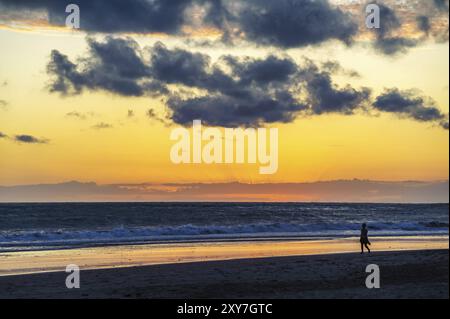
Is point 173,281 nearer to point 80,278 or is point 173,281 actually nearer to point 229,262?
point 80,278

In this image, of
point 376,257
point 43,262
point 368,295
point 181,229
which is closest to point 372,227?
point 181,229

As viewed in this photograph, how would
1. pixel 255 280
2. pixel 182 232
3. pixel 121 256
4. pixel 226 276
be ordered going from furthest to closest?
pixel 182 232, pixel 121 256, pixel 226 276, pixel 255 280

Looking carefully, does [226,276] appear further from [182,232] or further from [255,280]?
[182,232]

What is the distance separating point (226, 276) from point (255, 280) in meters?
1.70

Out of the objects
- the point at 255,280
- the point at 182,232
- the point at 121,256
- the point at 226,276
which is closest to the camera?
the point at 255,280

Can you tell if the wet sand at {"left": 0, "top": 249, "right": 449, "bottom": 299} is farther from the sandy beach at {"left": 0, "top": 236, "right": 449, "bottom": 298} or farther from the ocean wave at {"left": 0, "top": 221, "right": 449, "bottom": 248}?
the ocean wave at {"left": 0, "top": 221, "right": 449, "bottom": 248}

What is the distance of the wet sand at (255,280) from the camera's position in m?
17.7

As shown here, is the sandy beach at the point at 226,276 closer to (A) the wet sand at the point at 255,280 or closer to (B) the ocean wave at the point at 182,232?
(A) the wet sand at the point at 255,280

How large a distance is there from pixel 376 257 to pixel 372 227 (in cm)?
4147

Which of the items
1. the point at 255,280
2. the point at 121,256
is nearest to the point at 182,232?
the point at 121,256

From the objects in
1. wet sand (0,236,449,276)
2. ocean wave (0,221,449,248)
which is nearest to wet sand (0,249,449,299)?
wet sand (0,236,449,276)

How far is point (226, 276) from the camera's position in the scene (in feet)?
71.5

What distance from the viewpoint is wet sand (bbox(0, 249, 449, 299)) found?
17.7m
